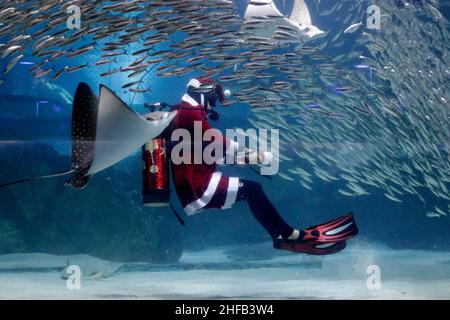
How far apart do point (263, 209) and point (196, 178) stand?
3.13ft

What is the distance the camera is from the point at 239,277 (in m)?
7.45

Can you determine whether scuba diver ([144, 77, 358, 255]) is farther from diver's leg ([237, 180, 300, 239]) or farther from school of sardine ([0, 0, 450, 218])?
school of sardine ([0, 0, 450, 218])

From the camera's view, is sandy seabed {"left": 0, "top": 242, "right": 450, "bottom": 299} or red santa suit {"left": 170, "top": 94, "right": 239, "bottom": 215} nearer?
red santa suit {"left": 170, "top": 94, "right": 239, "bottom": 215}

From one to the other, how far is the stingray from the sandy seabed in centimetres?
204

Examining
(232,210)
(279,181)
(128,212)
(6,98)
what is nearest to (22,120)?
(6,98)

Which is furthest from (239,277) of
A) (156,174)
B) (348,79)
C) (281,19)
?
(281,19)

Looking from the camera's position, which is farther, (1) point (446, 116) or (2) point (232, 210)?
(2) point (232, 210)

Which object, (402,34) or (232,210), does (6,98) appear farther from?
(402,34)

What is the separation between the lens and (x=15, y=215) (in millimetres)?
9562

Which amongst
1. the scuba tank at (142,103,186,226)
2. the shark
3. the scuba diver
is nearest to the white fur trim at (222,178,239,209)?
the scuba diver

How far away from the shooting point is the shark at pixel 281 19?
255 inches

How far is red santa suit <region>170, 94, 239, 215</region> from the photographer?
5.18 metres

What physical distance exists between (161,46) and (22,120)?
3.28 metres

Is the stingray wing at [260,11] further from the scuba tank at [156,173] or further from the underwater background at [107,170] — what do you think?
the scuba tank at [156,173]
